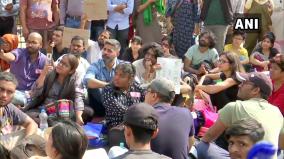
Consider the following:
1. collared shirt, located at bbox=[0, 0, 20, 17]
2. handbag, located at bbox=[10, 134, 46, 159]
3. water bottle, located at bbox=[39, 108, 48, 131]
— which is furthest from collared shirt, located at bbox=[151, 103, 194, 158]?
collared shirt, located at bbox=[0, 0, 20, 17]

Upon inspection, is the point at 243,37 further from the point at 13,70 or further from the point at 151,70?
the point at 13,70

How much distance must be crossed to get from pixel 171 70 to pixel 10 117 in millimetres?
2517

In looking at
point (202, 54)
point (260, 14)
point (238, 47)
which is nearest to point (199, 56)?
point (202, 54)

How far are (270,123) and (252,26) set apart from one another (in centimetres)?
691

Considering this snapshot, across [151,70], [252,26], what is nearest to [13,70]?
[151,70]

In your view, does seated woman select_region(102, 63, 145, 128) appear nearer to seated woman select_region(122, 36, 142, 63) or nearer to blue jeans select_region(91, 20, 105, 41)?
seated woman select_region(122, 36, 142, 63)

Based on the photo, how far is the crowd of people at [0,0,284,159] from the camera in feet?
A: 13.5

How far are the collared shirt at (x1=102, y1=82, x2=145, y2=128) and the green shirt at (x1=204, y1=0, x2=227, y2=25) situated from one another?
401cm

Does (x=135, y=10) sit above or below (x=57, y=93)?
above

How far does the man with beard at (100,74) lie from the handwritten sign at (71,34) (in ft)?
2.53

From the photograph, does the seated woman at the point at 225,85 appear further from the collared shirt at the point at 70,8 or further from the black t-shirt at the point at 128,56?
the collared shirt at the point at 70,8

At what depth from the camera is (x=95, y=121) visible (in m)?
7.59

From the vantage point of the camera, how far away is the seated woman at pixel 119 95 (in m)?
6.79

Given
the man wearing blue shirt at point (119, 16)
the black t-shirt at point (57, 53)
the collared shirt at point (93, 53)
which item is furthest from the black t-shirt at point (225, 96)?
the man wearing blue shirt at point (119, 16)
